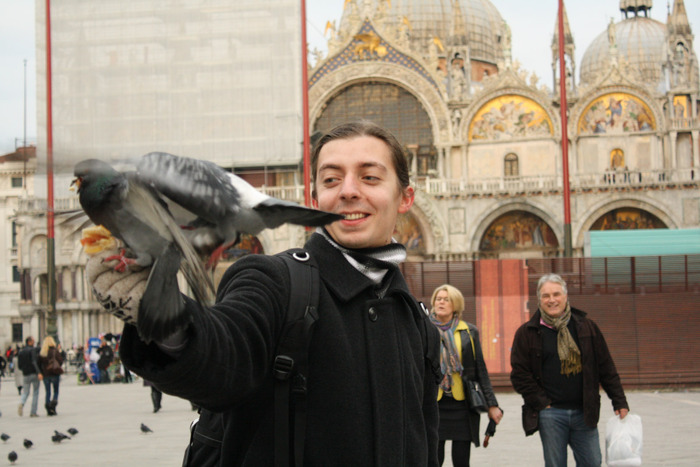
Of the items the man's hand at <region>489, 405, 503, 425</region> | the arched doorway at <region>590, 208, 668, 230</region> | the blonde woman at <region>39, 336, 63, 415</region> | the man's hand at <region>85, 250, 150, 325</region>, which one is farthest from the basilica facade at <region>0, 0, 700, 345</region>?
the man's hand at <region>85, 250, 150, 325</region>

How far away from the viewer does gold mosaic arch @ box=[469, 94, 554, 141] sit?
3328 cm

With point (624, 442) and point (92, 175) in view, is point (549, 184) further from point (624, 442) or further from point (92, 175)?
point (92, 175)

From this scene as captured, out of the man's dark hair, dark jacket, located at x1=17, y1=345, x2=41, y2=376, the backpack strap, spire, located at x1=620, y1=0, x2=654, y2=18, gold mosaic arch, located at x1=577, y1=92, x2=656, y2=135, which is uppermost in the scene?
spire, located at x1=620, y1=0, x2=654, y2=18

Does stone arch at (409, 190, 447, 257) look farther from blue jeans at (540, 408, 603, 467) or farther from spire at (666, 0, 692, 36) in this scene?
blue jeans at (540, 408, 603, 467)

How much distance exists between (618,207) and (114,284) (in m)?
31.3

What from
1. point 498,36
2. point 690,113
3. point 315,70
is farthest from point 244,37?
point 498,36

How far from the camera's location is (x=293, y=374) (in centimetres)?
188

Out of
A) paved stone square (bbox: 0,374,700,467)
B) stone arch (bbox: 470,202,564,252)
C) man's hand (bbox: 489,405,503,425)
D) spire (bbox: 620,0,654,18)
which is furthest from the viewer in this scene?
spire (bbox: 620,0,654,18)

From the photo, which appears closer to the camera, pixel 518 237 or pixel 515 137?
pixel 518 237

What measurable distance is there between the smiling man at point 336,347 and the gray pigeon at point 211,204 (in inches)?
4.9

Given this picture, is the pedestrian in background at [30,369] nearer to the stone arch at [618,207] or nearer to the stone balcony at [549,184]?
the stone balcony at [549,184]

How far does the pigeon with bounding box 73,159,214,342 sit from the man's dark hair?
2.72 ft

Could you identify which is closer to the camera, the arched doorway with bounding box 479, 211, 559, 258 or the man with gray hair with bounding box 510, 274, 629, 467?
the man with gray hair with bounding box 510, 274, 629, 467

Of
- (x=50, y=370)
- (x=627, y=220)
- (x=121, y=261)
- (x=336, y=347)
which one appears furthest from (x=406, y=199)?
(x=627, y=220)
